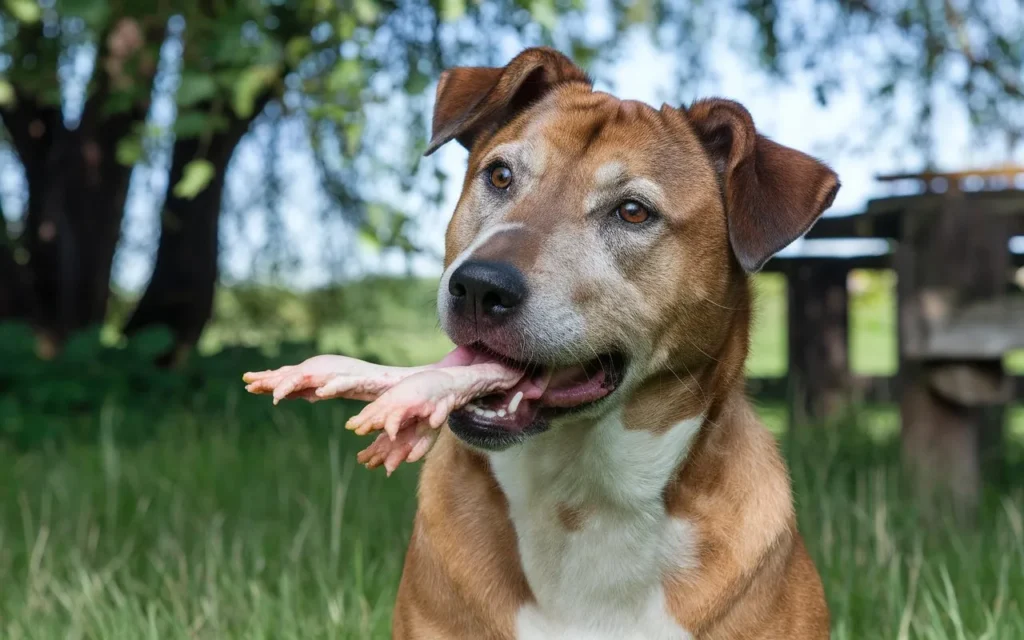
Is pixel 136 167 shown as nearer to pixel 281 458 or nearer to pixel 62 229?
pixel 62 229

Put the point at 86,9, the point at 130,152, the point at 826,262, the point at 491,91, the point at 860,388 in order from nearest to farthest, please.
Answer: the point at 491,91
the point at 86,9
the point at 130,152
the point at 826,262
the point at 860,388

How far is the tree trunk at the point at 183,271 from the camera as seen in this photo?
8.32m

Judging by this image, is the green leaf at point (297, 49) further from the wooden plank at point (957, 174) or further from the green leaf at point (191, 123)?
the wooden plank at point (957, 174)

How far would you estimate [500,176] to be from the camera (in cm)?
287

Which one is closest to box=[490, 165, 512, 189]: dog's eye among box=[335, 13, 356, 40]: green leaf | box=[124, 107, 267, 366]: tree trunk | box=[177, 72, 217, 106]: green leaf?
box=[335, 13, 356, 40]: green leaf

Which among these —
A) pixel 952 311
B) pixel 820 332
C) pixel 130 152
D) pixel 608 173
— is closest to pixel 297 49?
A: pixel 130 152

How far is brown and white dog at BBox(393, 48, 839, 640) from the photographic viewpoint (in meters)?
2.61

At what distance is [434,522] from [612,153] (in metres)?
1.01

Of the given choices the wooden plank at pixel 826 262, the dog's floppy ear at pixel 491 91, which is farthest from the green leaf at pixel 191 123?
the wooden plank at pixel 826 262

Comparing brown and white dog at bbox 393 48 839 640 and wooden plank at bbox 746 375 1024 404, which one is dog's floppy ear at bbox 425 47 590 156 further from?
wooden plank at bbox 746 375 1024 404

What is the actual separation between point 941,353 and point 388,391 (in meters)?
3.21

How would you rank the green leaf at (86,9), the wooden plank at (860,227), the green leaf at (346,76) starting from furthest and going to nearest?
the wooden plank at (860,227) < the green leaf at (346,76) < the green leaf at (86,9)

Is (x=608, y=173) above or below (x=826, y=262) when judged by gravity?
above

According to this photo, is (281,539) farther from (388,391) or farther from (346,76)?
(388,391)
